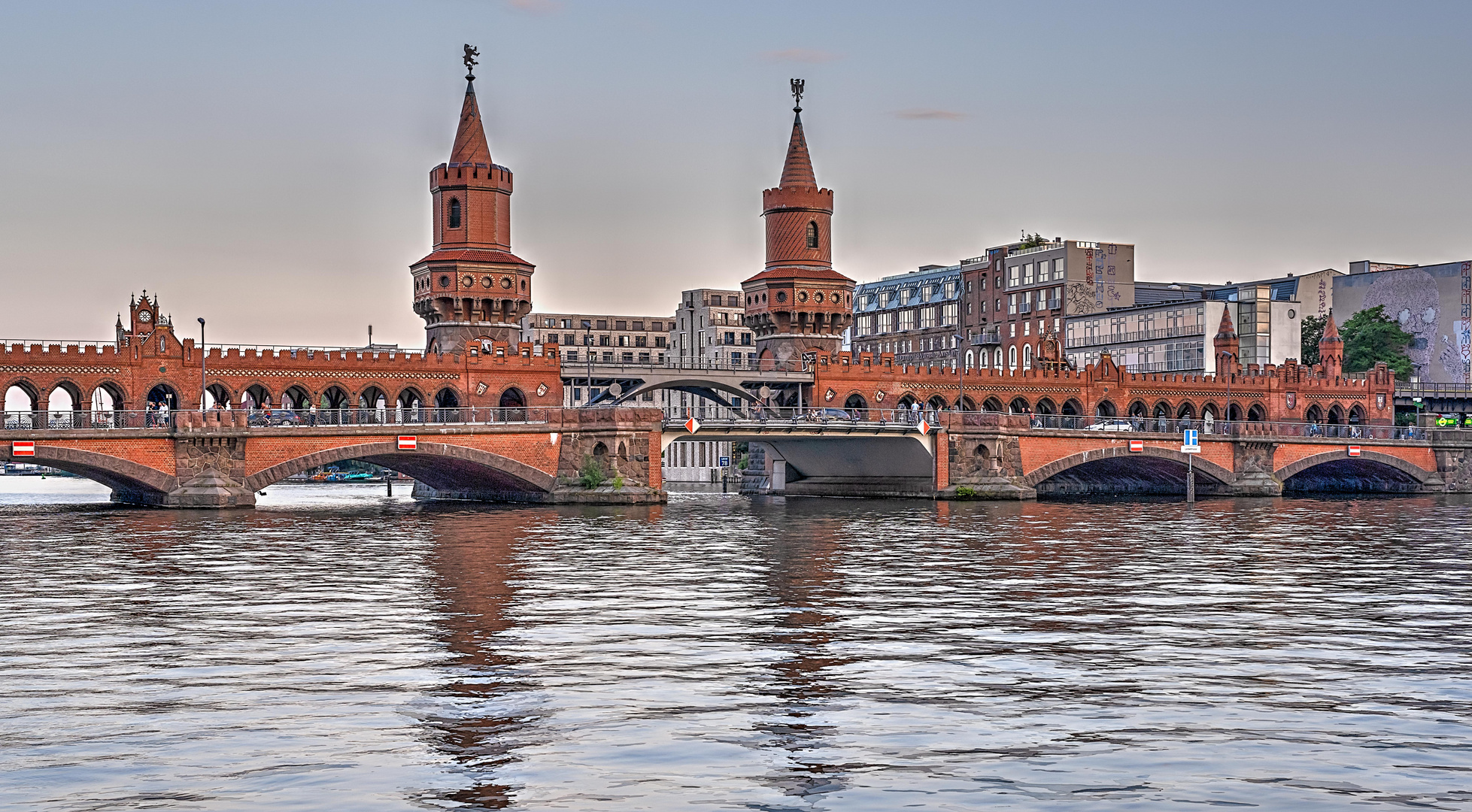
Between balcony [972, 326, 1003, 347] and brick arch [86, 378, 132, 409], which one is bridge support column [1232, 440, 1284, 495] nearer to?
balcony [972, 326, 1003, 347]

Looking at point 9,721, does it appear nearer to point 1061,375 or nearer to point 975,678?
point 975,678

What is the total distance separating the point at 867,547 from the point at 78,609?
2759 cm

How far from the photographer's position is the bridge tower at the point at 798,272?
12162cm

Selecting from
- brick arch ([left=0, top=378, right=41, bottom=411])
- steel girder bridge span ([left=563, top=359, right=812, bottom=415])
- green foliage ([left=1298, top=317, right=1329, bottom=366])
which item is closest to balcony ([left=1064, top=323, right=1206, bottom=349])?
green foliage ([left=1298, top=317, right=1329, bottom=366])

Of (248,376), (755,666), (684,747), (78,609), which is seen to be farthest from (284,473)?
(684,747)

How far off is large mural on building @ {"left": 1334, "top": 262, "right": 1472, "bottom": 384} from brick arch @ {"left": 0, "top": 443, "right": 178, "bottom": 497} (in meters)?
108

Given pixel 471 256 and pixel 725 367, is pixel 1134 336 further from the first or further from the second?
pixel 471 256

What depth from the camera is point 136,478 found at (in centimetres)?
7806

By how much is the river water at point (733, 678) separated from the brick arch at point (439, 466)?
89.5ft

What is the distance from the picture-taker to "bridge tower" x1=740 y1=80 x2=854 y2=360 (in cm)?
12162

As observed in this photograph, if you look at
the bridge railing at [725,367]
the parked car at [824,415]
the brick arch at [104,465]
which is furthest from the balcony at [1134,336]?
the brick arch at [104,465]

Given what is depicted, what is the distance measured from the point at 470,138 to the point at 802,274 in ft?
83.4

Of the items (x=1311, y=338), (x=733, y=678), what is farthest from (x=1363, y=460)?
(x=733, y=678)

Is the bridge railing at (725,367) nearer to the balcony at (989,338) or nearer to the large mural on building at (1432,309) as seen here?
the balcony at (989,338)
